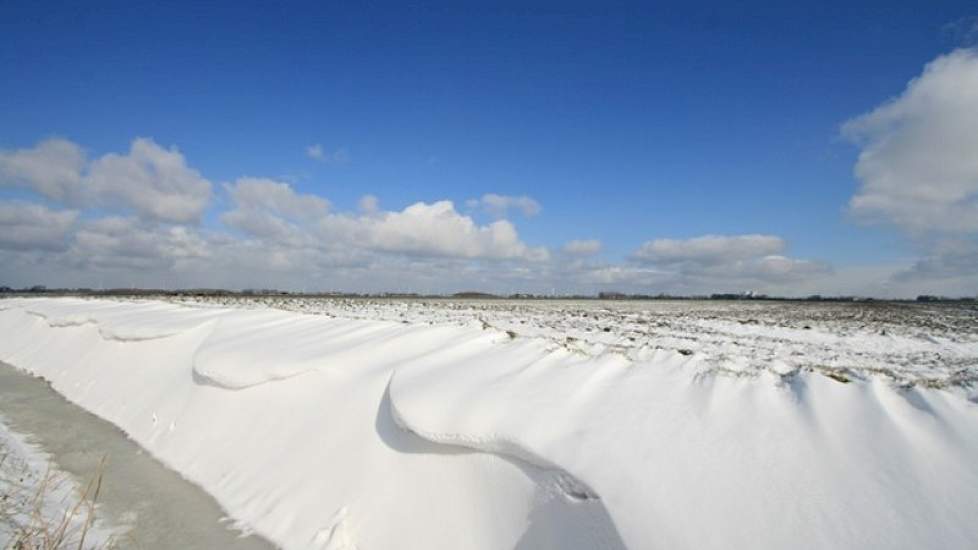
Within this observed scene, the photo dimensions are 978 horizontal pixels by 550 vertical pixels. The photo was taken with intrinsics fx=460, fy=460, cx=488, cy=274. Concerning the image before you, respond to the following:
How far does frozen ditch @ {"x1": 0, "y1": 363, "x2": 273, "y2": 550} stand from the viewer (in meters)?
5.20

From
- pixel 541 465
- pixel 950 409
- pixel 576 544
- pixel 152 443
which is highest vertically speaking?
pixel 950 409

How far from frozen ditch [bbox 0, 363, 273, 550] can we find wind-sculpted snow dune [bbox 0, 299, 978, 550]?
30cm

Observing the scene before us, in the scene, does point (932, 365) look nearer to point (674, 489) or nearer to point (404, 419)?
point (674, 489)

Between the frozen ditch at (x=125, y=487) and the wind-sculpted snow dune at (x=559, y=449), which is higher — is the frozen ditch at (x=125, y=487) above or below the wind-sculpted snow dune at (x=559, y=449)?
below

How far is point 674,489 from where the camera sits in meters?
3.95

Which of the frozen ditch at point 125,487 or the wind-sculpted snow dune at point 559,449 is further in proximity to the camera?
the frozen ditch at point 125,487

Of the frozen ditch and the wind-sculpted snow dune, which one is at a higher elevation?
the wind-sculpted snow dune

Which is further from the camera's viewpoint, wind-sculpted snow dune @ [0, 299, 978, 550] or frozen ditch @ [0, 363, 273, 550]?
frozen ditch @ [0, 363, 273, 550]

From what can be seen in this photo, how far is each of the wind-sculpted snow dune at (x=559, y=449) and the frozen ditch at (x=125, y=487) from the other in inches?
11.7

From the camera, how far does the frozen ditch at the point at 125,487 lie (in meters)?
5.20

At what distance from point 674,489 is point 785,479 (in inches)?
37.6

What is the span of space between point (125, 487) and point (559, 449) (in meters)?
6.26

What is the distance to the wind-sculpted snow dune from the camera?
368cm

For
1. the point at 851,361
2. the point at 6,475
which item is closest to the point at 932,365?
the point at 851,361
